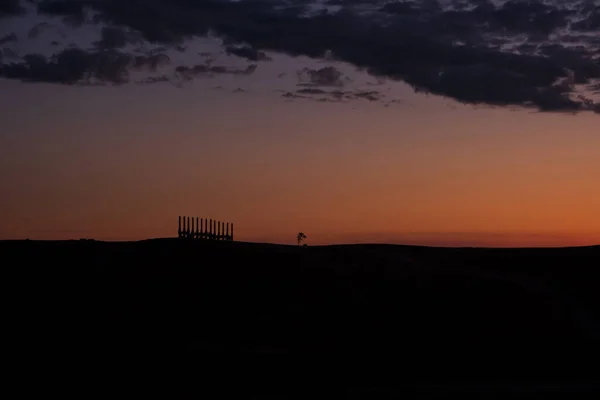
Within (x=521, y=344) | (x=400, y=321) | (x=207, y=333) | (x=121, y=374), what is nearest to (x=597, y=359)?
(x=521, y=344)

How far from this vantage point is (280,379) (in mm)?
25172

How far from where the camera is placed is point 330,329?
3359 cm

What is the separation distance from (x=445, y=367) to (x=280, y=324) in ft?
22.5

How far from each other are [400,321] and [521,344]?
179 inches

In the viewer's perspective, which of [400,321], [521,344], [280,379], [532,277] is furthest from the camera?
[532,277]

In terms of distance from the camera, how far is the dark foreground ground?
25.8 metres

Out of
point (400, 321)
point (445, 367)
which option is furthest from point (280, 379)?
point (400, 321)

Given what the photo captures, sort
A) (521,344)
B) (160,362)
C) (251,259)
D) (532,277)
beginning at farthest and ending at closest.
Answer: (532,277) → (251,259) → (521,344) → (160,362)

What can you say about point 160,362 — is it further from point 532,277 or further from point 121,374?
point 532,277

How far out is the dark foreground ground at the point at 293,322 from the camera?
25750 millimetres

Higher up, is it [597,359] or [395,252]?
[395,252]

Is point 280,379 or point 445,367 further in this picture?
point 445,367

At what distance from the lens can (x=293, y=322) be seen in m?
34.1

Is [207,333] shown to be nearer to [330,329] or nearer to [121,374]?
[330,329]
